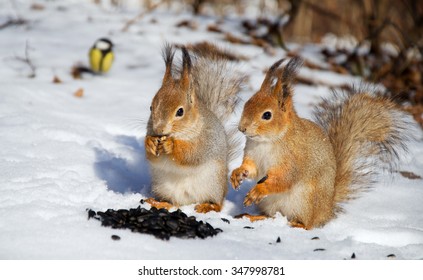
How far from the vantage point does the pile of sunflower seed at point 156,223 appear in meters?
3.36

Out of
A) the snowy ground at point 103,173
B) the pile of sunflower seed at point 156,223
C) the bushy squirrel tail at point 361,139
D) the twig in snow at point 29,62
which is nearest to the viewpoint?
the snowy ground at point 103,173

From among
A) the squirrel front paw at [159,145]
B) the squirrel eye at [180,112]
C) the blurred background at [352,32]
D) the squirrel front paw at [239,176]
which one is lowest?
the squirrel front paw at [239,176]

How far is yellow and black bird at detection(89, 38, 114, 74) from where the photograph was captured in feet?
21.1

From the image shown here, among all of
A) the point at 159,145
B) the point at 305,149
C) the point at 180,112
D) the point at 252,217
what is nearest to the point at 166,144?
the point at 159,145

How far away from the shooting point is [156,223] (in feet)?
11.1

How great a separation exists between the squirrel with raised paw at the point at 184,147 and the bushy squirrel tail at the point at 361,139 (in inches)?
30.7

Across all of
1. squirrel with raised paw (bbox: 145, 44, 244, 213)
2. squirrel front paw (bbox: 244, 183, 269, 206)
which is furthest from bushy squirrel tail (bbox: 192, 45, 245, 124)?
squirrel front paw (bbox: 244, 183, 269, 206)

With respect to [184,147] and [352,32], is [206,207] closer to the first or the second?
[184,147]

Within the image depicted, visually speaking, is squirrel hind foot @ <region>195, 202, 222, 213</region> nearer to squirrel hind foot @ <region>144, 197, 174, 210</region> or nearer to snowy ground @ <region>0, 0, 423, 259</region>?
snowy ground @ <region>0, 0, 423, 259</region>

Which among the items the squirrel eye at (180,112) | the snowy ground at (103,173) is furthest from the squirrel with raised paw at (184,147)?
the snowy ground at (103,173)

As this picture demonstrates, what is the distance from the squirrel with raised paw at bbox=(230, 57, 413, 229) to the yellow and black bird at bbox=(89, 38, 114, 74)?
2.87 m

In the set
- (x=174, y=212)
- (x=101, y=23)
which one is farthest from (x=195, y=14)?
(x=174, y=212)

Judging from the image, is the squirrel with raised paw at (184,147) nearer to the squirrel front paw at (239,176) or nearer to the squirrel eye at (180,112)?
the squirrel eye at (180,112)

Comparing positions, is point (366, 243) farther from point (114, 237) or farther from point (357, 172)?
point (114, 237)
